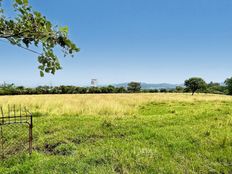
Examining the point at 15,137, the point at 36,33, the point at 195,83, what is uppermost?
the point at 195,83

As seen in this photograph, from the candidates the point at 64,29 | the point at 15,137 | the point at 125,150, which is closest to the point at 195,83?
the point at 15,137

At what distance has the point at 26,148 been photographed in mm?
6336

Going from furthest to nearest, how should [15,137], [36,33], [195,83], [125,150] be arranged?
[195,83] → [15,137] → [125,150] → [36,33]

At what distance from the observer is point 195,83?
62531 mm

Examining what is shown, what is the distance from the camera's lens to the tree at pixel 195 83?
2462 inches

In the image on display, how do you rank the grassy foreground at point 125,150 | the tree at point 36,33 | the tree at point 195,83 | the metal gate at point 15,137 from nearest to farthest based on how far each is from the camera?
the tree at point 36,33
the grassy foreground at point 125,150
the metal gate at point 15,137
the tree at point 195,83

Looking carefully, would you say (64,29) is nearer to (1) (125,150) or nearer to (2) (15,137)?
(1) (125,150)

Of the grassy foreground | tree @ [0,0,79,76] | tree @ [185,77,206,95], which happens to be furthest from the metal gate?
tree @ [185,77,206,95]

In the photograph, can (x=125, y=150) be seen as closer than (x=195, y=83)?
Yes

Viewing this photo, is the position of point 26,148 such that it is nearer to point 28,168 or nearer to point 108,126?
point 28,168

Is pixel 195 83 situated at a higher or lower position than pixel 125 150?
higher

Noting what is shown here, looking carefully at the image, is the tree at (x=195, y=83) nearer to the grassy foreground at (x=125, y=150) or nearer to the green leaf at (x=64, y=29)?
the grassy foreground at (x=125, y=150)

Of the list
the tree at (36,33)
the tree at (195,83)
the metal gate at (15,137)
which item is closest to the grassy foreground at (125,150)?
the metal gate at (15,137)

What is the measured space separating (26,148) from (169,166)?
13.5 ft
